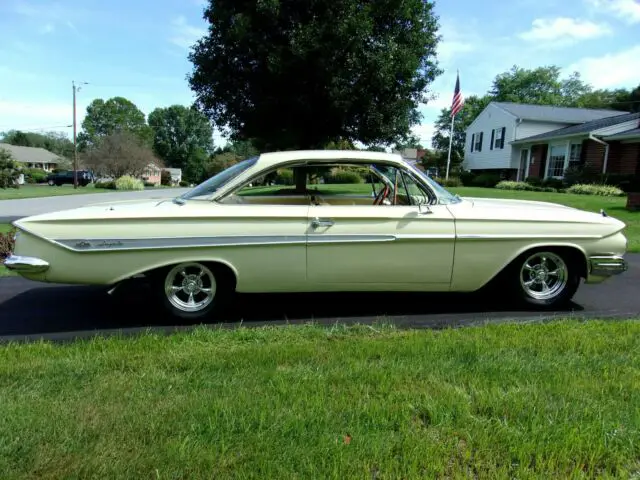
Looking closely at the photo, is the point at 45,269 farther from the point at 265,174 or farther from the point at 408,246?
the point at 408,246

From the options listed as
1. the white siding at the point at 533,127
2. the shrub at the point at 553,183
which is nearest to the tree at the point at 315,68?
the shrub at the point at 553,183

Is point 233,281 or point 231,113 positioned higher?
point 231,113

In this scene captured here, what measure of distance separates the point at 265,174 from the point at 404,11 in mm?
9326

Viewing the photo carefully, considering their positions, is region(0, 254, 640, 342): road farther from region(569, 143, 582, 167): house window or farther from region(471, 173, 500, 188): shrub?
region(471, 173, 500, 188): shrub

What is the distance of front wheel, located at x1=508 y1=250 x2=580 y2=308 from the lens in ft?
15.5

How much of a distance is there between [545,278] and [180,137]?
323 ft

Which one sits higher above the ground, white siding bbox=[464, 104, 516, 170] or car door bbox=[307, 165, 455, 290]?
white siding bbox=[464, 104, 516, 170]

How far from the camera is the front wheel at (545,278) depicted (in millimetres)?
4734

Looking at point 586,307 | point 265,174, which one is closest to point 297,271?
point 265,174

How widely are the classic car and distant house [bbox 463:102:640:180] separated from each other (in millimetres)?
20861

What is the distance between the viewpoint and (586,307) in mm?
4957

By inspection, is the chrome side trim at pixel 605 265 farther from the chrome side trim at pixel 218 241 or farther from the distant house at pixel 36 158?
the distant house at pixel 36 158

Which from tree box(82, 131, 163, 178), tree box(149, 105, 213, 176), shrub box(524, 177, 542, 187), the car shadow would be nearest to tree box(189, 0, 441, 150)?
the car shadow

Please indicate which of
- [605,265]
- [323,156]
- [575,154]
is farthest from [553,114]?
[323,156]
